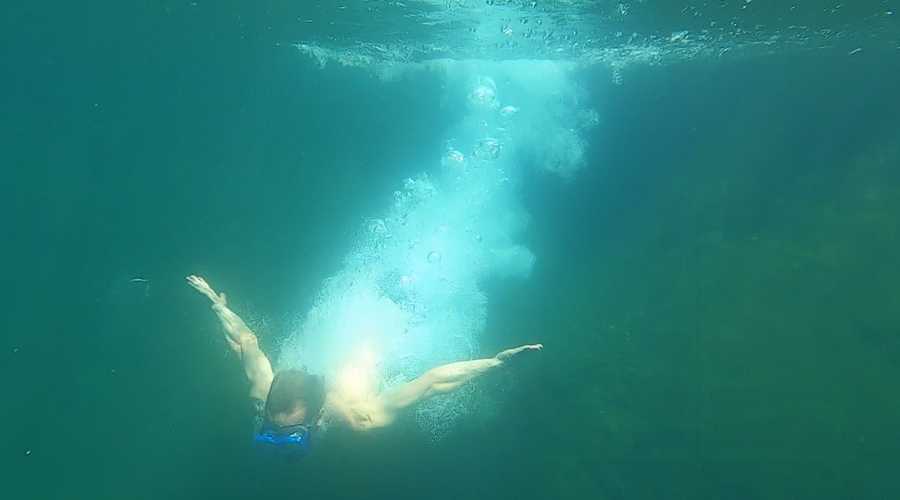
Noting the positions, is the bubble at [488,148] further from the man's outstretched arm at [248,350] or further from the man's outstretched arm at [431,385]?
the man's outstretched arm at [431,385]

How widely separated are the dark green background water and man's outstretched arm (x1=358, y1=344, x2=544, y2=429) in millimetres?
1033

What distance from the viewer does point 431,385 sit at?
16.1 feet

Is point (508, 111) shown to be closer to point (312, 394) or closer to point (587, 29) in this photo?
point (587, 29)

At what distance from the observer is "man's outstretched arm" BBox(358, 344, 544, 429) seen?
15.5 feet

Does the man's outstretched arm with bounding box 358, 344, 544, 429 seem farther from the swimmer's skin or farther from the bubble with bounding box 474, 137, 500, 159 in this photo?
the bubble with bounding box 474, 137, 500, 159

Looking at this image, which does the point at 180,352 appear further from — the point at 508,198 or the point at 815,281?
the point at 815,281

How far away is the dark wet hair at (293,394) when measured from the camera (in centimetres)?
416

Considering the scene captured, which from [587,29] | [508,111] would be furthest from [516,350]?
[508,111]

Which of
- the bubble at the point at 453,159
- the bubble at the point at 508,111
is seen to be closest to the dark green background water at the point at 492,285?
the bubble at the point at 453,159

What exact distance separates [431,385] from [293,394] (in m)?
1.47

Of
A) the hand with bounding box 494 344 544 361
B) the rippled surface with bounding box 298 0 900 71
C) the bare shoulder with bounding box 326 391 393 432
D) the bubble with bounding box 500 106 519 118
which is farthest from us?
the bubble with bounding box 500 106 519 118

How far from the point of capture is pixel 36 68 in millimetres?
11789

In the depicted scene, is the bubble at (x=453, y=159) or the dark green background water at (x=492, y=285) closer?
the dark green background water at (x=492, y=285)

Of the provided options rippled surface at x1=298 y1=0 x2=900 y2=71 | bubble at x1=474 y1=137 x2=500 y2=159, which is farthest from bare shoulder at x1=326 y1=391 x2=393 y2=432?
bubble at x1=474 y1=137 x2=500 y2=159
